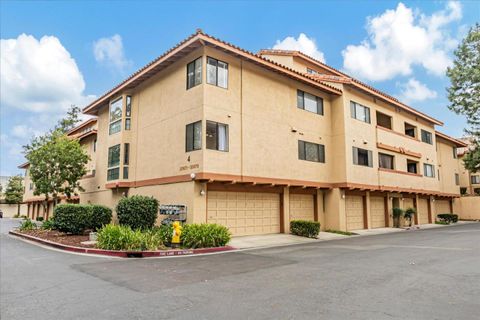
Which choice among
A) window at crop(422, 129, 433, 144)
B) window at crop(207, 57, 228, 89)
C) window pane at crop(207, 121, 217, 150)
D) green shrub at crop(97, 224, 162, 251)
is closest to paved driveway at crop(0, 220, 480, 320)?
green shrub at crop(97, 224, 162, 251)

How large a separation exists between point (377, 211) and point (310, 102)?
35.9 ft

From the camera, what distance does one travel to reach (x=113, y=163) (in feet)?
75.1

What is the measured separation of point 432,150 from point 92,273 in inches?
1377

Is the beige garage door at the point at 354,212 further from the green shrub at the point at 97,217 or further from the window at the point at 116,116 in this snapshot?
the window at the point at 116,116

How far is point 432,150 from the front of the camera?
35.1 m

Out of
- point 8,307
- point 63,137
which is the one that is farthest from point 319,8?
point 63,137

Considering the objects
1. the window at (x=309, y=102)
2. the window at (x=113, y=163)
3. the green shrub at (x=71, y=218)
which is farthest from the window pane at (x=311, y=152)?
the green shrub at (x=71, y=218)

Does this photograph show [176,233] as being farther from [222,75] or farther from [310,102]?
[310,102]


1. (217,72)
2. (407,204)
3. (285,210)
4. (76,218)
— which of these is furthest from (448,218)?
(76,218)

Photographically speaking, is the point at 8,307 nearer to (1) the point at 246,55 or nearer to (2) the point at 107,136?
(1) the point at 246,55

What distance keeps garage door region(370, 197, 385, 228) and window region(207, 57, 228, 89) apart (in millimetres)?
15817

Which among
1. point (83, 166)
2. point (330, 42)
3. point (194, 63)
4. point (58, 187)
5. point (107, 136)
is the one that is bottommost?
point (58, 187)

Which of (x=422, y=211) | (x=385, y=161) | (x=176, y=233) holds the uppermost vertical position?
(x=385, y=161)

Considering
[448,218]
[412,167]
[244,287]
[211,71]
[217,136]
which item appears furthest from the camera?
[448,218]
